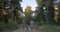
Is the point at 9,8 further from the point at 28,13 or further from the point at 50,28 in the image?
the point at 50,28

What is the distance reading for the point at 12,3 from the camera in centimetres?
247

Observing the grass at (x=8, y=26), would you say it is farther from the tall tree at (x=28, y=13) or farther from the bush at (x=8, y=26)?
the tall tree at (x=28, y=13)

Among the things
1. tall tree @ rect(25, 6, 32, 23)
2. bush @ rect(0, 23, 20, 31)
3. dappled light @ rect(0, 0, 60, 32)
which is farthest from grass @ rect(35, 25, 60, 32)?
bush @ rect(0, 23, 20, 31)

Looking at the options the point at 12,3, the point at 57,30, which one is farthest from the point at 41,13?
the point at 12,3

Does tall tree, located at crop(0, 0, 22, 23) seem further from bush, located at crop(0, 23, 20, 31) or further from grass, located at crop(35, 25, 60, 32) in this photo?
grass, located at crop(35, 25, 60, 32)

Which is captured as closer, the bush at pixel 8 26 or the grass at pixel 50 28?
the grass at pixel 50 28

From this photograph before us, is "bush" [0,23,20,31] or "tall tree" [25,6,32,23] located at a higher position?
"tall tree" [25,6,32,23]

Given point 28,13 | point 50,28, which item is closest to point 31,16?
point 28,13

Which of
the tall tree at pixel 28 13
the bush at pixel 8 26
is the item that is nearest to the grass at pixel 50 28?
the tall tree at pixel 28 13

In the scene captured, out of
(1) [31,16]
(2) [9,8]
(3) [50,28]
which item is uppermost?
(2) [9,8]

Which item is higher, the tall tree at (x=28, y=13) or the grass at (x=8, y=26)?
the tall tree at (x=28, y=13)

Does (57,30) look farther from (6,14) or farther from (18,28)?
(6,14)

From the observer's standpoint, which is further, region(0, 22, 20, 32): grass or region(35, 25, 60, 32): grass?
region(0, 22, 20, 32): grass

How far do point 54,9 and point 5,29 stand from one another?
808mm
